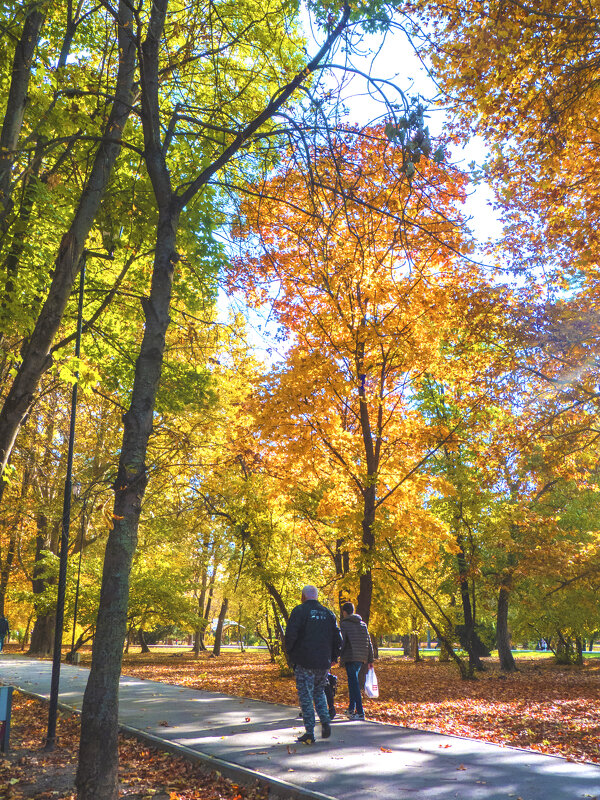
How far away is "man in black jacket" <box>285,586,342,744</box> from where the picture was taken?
7.07 metres

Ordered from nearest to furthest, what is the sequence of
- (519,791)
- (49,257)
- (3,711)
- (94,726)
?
(94,726) < (519,791) < (3,711) < (49,257)

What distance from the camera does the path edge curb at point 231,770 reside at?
5.06 metres

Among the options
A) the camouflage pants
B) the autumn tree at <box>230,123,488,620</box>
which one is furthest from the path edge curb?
the autumn tree at <box>230,123,488,620</box>

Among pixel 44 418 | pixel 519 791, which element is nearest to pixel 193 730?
pixel 519 791

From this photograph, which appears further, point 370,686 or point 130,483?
point 370,686

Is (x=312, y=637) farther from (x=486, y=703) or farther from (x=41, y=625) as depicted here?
(x=41, y=625)

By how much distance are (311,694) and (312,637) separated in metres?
0.68

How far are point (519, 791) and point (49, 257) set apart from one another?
32.1 feet

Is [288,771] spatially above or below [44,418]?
below

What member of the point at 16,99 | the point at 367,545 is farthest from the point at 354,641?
the point at 16,99

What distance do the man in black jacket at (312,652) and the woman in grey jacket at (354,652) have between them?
1292 mm

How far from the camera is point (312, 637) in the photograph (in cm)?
730

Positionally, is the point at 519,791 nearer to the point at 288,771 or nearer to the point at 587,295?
the point at 288,771

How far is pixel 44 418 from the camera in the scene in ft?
65.1
